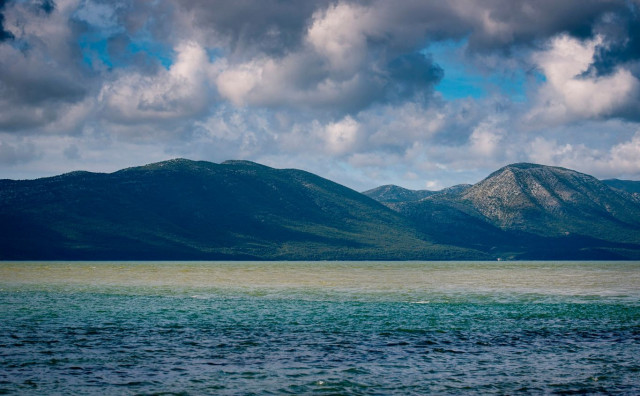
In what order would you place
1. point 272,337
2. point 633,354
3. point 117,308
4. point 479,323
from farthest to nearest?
point 117,308 → point 479,323 → point 272,337 → point 633,354

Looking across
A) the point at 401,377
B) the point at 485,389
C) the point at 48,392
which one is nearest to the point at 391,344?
the point at 401,377

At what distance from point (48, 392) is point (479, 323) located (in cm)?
3883

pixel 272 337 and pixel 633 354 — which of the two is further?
pixel 272 337

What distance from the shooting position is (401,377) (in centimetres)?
3316

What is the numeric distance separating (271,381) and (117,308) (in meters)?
44.4

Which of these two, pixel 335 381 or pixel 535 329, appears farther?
pixel 535 329

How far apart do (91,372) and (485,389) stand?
21480 mm

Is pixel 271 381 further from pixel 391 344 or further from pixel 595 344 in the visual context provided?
pixel 595 344

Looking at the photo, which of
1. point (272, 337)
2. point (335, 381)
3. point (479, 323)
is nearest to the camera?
point (335, 381)

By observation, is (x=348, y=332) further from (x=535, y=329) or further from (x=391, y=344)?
(x=535, y=329)

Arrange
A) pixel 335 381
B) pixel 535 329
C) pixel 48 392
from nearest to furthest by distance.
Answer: pixel 48 392 → pixel 335 381 → pixel 535 329

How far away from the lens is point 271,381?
3228 cm

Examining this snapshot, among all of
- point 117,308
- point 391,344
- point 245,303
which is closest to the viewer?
point 391,344

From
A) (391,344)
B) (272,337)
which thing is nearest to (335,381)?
(391,344)
